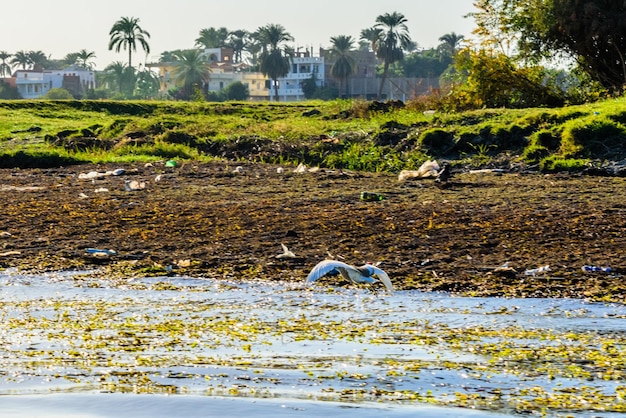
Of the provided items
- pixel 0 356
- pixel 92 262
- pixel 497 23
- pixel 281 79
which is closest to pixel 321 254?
pixel 92 262

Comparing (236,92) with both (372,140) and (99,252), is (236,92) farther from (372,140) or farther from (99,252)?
(99,252)

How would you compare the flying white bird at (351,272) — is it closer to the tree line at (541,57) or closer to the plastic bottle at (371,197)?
the plastic bottle at (371,197)

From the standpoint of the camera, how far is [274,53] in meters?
101

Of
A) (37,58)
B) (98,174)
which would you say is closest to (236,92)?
(37,58)

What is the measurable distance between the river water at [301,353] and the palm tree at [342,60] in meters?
95.5

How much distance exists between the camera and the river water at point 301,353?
5234 millimetres

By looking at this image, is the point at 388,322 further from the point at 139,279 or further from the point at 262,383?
the point at 139,279

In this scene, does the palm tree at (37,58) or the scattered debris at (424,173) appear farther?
the palm tree at (37,58)

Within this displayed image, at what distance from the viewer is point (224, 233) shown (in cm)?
1052

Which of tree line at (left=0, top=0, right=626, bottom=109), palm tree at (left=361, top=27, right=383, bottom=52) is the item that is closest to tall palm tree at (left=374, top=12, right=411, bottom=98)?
palm tree at (left=361, top=27, right=383, bottom=52)

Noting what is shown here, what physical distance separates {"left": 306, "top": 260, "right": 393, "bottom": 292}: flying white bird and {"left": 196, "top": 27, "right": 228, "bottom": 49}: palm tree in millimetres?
123810

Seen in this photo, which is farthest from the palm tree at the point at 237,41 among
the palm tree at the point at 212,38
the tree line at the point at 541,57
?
the tree line at the point at 541,57

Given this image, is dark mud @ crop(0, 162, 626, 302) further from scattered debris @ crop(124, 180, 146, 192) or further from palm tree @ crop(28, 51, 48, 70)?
palm tree @ crop(28, 51, 48, 70)

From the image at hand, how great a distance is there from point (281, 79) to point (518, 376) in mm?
113934
